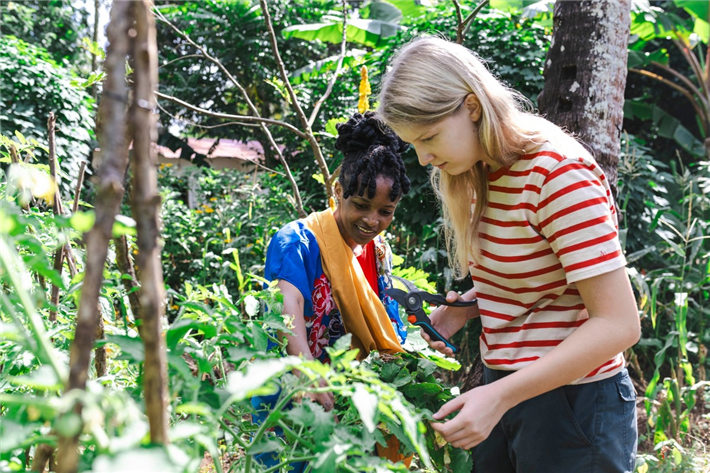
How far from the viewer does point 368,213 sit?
1.71 meters

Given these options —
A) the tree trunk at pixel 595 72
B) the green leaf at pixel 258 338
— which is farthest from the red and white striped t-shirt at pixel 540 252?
the tree trunk at pixel 595 72

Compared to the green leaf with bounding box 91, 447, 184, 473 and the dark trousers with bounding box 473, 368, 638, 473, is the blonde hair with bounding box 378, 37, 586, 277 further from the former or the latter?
the green leaf with bounding box 91, 447, 184, 473

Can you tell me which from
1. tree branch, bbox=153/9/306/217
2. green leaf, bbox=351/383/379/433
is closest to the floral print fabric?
tree branch, bbox=153/9/306/217

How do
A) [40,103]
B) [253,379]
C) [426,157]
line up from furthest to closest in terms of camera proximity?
[40,103] → [426,157] → [253,379]

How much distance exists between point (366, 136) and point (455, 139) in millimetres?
575

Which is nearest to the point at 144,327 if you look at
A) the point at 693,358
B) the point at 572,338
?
the point at 572,338

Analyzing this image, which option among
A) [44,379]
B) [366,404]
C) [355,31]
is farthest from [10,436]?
[355,31]

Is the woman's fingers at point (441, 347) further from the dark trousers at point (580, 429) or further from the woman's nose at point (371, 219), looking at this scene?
the woman's nose at point (371, 219)

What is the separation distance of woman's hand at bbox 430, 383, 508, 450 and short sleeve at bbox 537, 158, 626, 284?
0.95 feet

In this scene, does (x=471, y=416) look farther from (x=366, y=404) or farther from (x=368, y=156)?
(x=368, y=156)

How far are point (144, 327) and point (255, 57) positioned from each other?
32.0ft

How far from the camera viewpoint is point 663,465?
269 cm

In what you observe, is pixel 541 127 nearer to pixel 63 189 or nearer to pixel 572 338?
pixel 572 338

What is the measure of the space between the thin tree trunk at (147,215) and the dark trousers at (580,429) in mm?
1083
